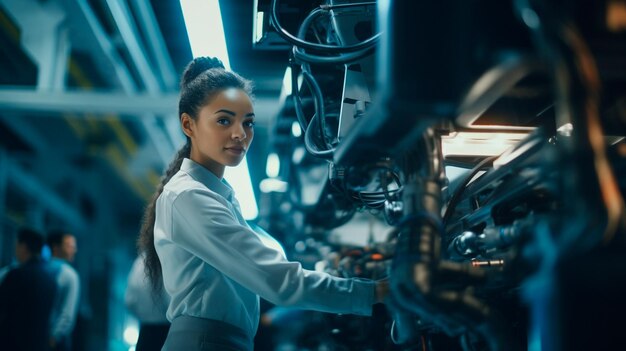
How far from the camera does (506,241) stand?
1193mm

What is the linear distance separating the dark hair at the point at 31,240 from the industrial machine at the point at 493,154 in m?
3.23

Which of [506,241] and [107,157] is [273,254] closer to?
[506,241]

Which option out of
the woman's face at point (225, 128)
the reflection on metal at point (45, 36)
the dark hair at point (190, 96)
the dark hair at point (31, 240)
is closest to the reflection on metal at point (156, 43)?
the reflection on metal at point (45, 36)

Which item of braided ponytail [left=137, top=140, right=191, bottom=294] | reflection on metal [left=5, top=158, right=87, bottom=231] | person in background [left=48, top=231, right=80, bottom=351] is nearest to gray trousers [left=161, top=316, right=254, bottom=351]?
braided ponytail [left=137, top=140, right=191, bottom=294]

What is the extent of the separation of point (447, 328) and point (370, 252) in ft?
3.47

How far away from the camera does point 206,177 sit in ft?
5.80

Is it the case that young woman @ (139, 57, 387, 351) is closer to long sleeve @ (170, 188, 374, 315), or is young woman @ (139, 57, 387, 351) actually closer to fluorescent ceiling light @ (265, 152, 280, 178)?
long sleeve @ (170, 188, 374, 315)

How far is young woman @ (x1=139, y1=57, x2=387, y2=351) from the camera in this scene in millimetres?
1391

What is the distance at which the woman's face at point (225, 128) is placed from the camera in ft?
5.77

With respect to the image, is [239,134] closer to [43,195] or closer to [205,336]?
[205,336]

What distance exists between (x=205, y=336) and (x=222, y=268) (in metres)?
0.20

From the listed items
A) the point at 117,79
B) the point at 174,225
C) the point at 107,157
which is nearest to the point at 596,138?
the point at 174,225

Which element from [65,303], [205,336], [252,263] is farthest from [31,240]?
[252,263]

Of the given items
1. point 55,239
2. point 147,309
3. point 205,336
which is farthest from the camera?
point 55,239
